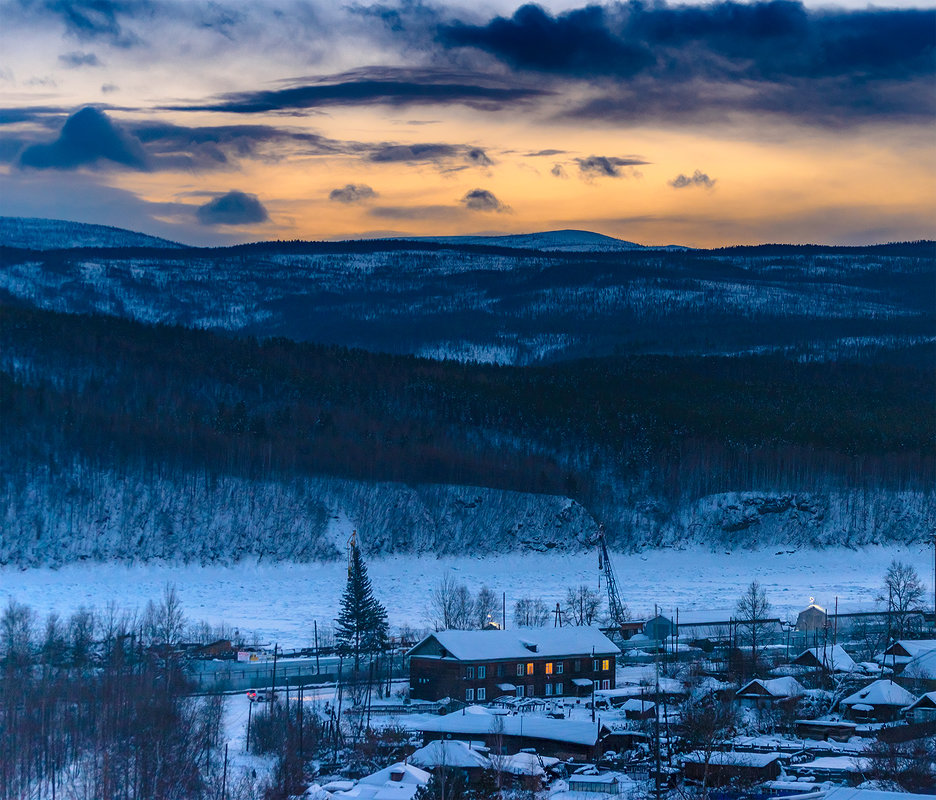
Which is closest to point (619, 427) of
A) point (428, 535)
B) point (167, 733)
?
point (428, 535)

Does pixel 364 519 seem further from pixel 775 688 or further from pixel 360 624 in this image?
pixel 775 688

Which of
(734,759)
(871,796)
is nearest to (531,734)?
(734,759)

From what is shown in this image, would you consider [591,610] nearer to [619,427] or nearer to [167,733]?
[167,733]

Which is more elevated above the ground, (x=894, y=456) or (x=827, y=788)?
(x=894, y=456)

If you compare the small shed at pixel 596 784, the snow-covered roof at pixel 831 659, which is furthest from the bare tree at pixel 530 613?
the small shed at pixel 596 784

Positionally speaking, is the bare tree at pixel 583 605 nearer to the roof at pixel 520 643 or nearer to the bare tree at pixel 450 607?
the bare tree at pixel 450 607

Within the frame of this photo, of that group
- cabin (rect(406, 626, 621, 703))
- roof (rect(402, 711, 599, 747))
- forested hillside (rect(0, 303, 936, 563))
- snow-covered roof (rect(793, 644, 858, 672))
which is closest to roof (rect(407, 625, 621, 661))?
cabin (rect(406, 626, 621, 703))
